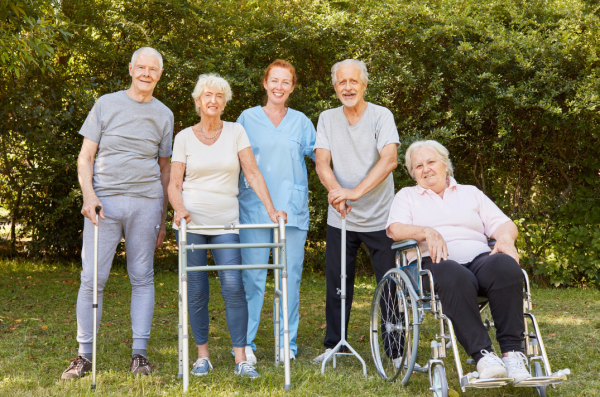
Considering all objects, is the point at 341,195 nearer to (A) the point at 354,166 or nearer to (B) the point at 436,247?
(A) the point at 354,166

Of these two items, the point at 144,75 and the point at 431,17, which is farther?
the point at 431,17

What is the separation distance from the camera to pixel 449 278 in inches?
94.8

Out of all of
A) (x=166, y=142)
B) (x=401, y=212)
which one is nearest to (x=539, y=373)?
(x=401, y=212)

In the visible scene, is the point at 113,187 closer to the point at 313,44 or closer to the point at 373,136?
the point at 373,136

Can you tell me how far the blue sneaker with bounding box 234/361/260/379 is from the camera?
9.06 feet

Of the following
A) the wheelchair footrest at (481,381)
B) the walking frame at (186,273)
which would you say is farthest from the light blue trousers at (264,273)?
the wheelchair footrest at (481,381)

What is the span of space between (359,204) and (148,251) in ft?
3.98

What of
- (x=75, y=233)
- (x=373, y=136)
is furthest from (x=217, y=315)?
(x=75, y=233)

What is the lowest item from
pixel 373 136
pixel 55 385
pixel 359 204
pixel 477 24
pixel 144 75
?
pixel 55 385

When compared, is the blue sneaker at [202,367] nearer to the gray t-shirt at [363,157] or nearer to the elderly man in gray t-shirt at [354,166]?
the elderly man in gray t-shirt at [354,166]

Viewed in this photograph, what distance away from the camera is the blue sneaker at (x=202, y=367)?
111 inches

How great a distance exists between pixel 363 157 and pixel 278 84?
0.65m

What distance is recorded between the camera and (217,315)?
4570 mm

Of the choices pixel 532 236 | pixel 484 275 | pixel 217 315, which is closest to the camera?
pixel 484 275
